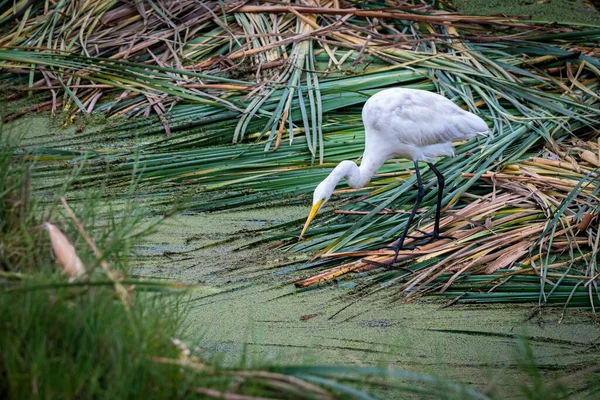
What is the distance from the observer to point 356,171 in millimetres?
3938

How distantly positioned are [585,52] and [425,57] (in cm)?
113

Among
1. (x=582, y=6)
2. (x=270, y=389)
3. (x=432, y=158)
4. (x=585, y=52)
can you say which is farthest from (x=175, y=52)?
(x=270, y=389)

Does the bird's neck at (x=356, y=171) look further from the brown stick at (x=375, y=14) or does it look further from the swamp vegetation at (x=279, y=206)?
the brown stick at (x=375, y=14)

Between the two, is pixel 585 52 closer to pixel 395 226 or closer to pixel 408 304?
pixel 395 226

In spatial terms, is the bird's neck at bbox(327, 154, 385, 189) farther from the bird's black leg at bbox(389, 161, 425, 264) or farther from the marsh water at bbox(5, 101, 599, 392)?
the marsh water at bbox(5, 101, 599, 392)

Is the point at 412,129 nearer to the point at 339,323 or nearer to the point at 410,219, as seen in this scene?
the point at 410,219

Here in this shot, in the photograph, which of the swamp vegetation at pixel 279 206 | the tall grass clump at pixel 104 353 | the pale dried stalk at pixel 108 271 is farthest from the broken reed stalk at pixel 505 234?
the tall grass clump at pixel 104 353

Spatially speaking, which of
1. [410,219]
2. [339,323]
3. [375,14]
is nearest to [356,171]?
[410,219]

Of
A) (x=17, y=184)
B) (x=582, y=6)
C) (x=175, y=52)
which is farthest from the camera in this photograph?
(x=582, y=6)

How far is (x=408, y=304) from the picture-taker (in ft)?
11.4

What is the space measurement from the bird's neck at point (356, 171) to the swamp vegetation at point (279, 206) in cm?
19

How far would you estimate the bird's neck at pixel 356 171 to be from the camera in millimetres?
3793

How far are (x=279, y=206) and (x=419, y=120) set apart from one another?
0.90 meters

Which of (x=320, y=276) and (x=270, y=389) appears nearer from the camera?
(x=270, y=389)
